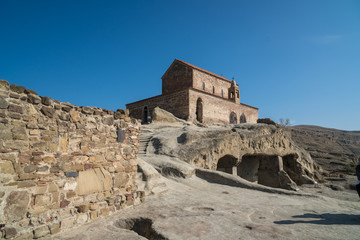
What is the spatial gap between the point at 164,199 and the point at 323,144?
45119 mm

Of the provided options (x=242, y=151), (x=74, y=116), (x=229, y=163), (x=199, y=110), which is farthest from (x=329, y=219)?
(x=199, y=110)

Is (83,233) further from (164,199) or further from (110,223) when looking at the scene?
(164,199)

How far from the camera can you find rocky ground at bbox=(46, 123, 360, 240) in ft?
12.6

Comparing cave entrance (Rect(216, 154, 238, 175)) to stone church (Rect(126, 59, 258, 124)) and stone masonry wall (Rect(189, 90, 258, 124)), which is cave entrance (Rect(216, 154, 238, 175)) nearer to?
stone church (Rect(126, 59, 258, 124))

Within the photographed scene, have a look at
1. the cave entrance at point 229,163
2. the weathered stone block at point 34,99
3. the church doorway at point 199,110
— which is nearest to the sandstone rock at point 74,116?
the weathered stone block at point 34,99

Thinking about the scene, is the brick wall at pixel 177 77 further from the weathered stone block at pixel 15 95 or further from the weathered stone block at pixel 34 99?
the weathered stone block at pixel 15 95

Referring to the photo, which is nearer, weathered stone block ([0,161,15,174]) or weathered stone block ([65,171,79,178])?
weathered stone block ([0,161,15,174])

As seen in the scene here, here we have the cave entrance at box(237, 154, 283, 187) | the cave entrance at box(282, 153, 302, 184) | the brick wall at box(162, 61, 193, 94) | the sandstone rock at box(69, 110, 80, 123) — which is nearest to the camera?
the sandstone rock at box(69, 110, 80, 123)

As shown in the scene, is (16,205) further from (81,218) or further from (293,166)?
(293,166)

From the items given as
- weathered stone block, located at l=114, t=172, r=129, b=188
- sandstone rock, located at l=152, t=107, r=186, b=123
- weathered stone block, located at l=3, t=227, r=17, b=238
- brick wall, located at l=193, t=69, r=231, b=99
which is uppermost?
brick wall, located at l=193, t=69, r=231, b=99

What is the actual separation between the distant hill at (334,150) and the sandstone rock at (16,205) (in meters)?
28.6

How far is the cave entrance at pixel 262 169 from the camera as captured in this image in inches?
543

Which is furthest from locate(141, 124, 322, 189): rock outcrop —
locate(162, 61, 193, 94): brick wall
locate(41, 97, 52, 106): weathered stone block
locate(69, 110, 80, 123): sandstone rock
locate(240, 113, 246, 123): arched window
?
locate(162, 61, 193, 94): brick wall

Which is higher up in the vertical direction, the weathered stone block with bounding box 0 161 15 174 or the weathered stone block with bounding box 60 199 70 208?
the weathered stone block with bounding box 0 161 15 174
